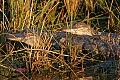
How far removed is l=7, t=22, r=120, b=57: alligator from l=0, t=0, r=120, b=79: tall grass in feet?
0.29

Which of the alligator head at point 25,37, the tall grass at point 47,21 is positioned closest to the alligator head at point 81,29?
the tall grass at point 47,21

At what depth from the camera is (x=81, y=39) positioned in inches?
191

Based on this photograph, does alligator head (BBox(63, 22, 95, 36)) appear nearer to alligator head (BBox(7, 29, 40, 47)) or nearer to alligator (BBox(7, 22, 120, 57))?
alligator (BBox(7, 22, 120, 57))

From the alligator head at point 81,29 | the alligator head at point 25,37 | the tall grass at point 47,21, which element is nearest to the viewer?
the tall grass at point 47,21

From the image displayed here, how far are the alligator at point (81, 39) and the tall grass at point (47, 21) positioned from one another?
88 mm

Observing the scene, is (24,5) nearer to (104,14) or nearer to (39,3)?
(39,3)

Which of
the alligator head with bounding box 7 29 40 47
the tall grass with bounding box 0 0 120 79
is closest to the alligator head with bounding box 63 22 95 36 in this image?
the tall grass with bounding box 0 0 120 79

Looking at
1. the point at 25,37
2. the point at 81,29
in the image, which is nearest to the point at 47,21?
the point at 81,29

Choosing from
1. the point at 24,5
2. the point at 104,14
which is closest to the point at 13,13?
the point at 24,5

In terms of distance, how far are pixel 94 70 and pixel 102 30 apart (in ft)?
4.36

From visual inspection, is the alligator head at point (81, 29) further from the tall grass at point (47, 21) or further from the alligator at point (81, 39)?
the tall grass at point (47, 21)

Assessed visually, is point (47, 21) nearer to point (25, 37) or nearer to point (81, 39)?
point (81, 39)

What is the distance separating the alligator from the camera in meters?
4.55

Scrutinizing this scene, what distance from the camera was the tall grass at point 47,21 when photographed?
4137 mm
